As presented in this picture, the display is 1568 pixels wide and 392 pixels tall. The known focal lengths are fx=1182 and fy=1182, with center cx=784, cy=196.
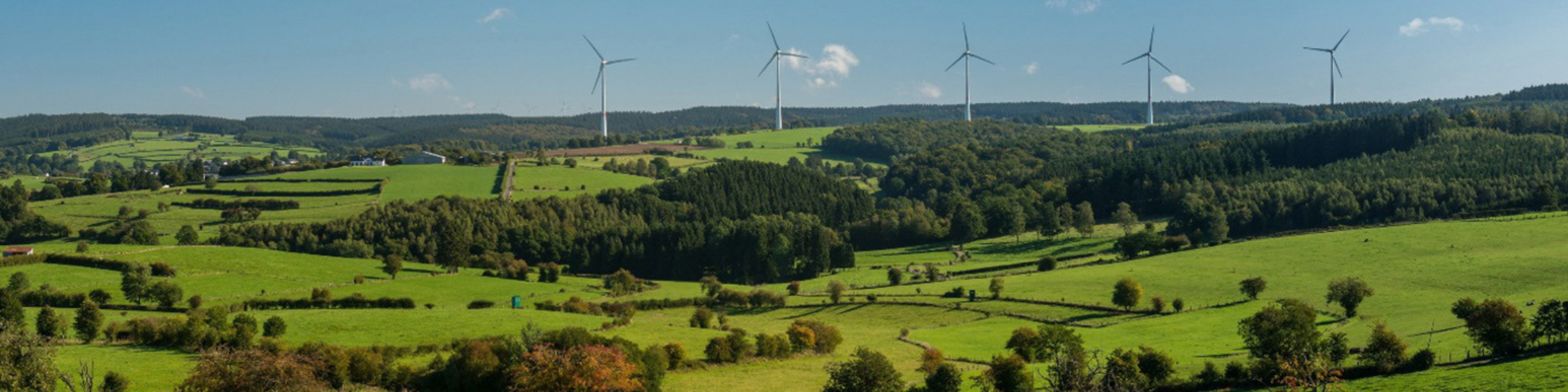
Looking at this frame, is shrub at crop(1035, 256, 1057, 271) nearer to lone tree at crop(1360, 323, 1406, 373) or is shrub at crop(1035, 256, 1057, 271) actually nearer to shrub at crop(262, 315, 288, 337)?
lone tree at crop(1360, 323, 1406, 373)

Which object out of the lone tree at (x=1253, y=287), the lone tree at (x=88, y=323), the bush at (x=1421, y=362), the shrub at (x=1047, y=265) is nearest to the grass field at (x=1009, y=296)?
the bush at (x=1421, y=362)

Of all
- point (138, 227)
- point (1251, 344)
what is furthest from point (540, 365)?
point (138, 227)

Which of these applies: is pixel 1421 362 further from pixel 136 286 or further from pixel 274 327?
pixel 136 286

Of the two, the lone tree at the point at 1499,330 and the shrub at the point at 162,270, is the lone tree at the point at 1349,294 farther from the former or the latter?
the shrub at the point at 162,270

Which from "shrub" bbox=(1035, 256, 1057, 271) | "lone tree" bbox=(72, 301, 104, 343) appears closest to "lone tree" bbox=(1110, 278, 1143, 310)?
"shrub" bbox=(1035, 256, 1057, 271)

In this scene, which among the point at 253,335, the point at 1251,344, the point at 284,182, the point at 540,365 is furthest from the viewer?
the point at 284,182

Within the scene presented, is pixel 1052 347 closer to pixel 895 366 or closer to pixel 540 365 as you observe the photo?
pixel 895 366

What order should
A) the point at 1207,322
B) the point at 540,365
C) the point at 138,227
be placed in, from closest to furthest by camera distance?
1. the point at 540,365
2. the point at 1207,322
3. the point at 138,227

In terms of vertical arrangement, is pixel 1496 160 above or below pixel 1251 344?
above
